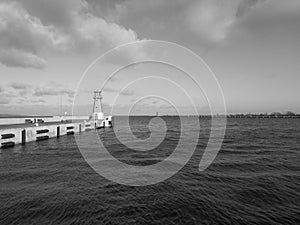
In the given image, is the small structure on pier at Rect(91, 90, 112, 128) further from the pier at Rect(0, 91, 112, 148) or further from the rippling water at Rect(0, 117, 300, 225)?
the rippling water at Rect(0, 117, 300, 225)

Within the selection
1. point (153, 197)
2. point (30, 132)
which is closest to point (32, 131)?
point (30, 132)

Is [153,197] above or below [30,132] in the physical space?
below

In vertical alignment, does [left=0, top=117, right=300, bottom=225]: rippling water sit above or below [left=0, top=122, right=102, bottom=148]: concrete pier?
below

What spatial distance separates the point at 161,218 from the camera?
10.1m

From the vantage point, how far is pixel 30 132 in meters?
36.4

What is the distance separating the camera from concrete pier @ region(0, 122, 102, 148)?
102 ft

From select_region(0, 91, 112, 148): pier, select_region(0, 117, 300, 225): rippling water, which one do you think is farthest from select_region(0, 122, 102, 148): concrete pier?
select_region(0, 117, 300, 225): rippling water

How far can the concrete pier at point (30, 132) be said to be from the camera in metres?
31.0

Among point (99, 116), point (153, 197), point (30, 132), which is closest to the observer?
point (153, 197)

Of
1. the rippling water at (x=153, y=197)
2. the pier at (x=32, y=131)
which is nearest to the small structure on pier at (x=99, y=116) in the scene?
the pier at (x=32, y=131)

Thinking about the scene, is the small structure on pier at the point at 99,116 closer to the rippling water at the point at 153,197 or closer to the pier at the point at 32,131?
the pier at the point at 32,131

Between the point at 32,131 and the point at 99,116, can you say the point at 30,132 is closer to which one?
the point at 32,131

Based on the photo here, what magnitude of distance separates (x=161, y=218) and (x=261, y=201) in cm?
730

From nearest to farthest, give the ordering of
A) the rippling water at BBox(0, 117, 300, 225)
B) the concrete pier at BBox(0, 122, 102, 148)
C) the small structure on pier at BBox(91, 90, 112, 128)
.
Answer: the rippling water at BBox(0, 117, 300, 225), the concrete pier at BBox(0, 122, 102, 148), the small structure on pier at BBox(91, 90, 112, 128)
